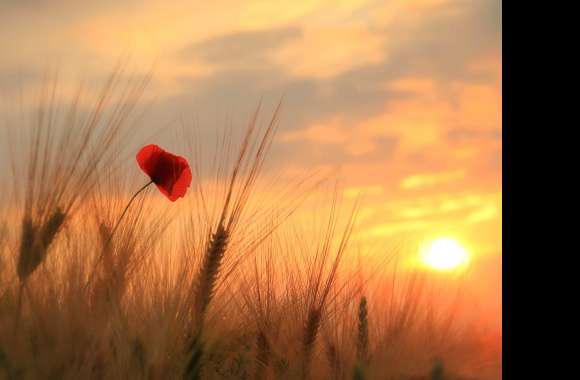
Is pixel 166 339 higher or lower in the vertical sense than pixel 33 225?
lower

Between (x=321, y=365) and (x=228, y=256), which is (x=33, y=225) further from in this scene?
(x=321, y=365)

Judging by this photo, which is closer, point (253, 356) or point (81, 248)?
point (81, 248)

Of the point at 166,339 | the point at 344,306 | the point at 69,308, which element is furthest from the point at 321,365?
the point at 69,308

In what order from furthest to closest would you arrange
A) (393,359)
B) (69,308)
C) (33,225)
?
(393,359)
(33,225)
(69,308)
